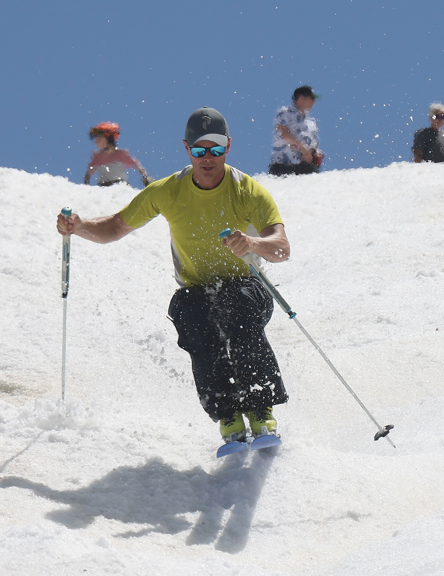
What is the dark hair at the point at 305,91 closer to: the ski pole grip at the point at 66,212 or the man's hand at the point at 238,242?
the ski pole grip at the point at 66,212

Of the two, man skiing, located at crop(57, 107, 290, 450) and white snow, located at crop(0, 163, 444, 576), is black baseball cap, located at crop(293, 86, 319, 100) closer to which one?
white snow, located at crop(0, 163, 444, 576)

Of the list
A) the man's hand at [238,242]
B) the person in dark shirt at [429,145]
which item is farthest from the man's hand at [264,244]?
the person in dark shirt at [429,145]

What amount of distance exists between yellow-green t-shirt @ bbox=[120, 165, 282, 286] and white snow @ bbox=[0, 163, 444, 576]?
1.15 m

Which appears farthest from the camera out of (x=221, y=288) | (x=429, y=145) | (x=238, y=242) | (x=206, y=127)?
(x=429, y=145)

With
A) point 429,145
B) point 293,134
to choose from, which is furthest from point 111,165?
point 429,145

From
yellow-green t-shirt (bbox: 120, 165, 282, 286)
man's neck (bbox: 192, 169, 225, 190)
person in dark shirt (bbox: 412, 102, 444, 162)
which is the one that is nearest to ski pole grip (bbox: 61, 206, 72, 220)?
yellow-green t-shirt (bbox: 120, 165, 282, 286)

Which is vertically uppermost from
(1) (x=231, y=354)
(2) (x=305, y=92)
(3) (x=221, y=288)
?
(2) (x=305, y=92)

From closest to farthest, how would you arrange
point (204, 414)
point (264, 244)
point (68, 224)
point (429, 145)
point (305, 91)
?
point (264, 244), point (68, 224), point (204, 414), point (305, 91), point (429, 145)

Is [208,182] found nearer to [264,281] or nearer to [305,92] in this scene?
[264,281]

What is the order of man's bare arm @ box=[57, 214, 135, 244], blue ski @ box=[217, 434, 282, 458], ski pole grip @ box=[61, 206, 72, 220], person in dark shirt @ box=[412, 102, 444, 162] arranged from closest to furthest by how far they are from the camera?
1. blue ski @ box=[217, 434, 282, 458]
2. ski pole grip @ box=[61, 206, 72, 220]
3. man's bare arm @ box=[57, 214, 135, 244]
4. person in dark shirt @ box=[412, 102, 444, 162]

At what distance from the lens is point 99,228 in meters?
4.75

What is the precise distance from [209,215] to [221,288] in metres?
0.46

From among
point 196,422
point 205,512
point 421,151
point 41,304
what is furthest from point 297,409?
point 421,151

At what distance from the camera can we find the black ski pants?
14.5 feet
